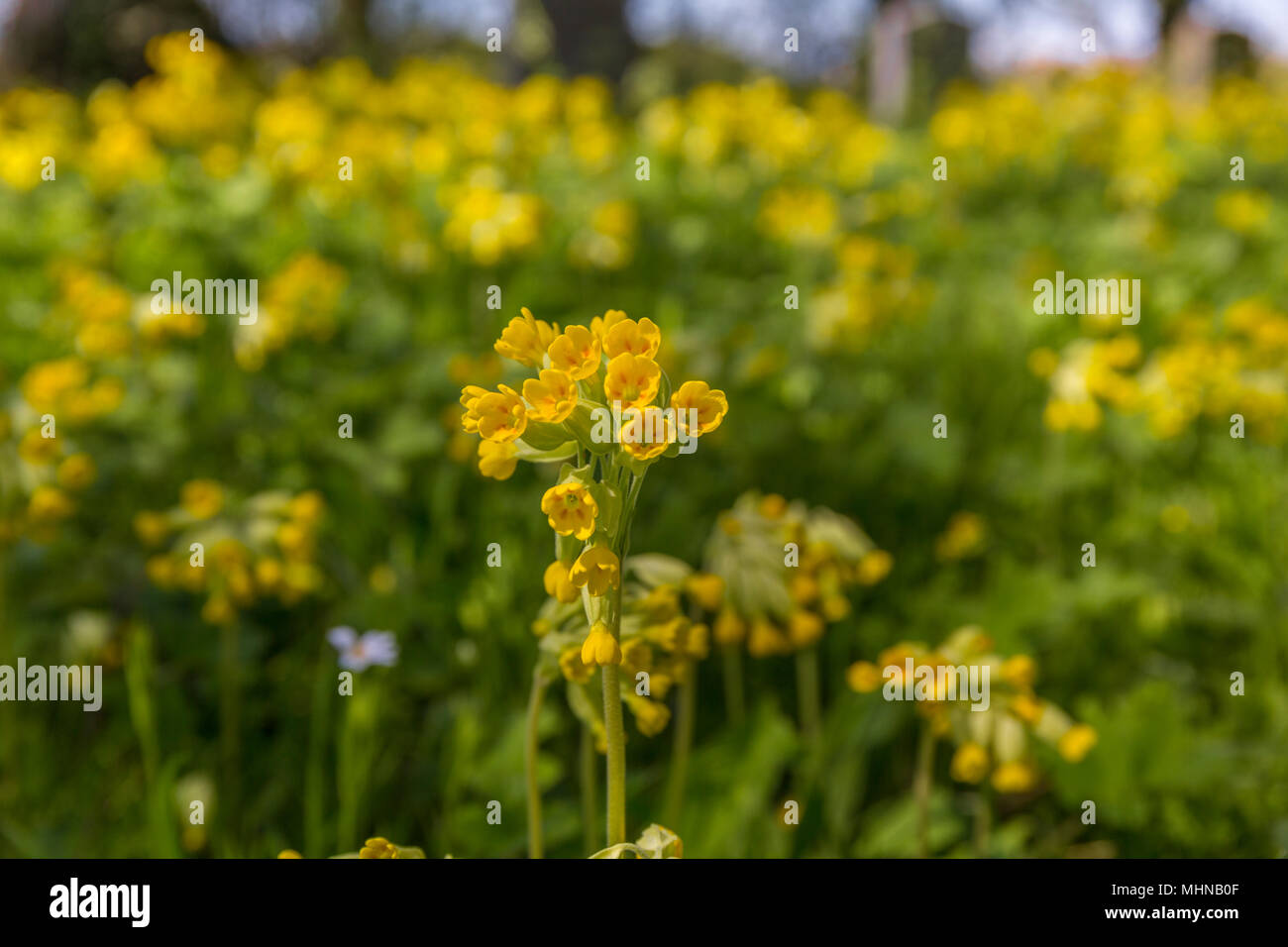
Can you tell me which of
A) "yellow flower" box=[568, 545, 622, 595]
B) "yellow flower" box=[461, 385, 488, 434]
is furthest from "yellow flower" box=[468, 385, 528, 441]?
"yellow flower" box=[568, 545, 622, 595]

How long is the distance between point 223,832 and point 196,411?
1262mm

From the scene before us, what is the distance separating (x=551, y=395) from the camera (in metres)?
0.82

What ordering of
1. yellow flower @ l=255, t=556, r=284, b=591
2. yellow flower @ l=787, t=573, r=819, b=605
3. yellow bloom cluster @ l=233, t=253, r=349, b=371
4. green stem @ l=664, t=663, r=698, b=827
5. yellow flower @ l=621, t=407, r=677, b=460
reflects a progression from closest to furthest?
1. yellow flower @ l=621, t=407, r=677, b=460
2. green stem @ l=664, t=663, r=698, b=827
3. yellow flower @ l=787, t=573, r=819, b=605
4. yellow flower @ l=255, t=556, r=284, b=591
5. yellow bloom cluster @ l=233, t=253, r=349, b=371

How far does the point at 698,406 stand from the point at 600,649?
0.62 ft

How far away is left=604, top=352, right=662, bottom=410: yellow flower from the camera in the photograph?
0.81 metres

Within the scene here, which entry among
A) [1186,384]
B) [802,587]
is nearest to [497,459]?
[802,587]

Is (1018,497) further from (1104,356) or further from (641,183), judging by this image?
(641,183)

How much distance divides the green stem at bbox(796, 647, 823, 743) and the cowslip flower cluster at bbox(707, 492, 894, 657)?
0.16m

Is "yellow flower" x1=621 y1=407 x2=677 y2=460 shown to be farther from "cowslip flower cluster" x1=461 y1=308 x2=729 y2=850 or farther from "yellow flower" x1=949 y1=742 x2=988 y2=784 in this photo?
"yellow flower" x1=949 y1=742 x2=988 y2=784

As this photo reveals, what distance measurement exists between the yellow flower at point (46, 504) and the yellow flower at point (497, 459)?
1.08 m

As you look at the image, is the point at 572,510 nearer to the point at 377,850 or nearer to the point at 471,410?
the point at 471,410

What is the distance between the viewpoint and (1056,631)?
209 centimetres

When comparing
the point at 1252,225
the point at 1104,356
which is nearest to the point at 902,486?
the point at 1104,356

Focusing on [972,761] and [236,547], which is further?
[236,547]
